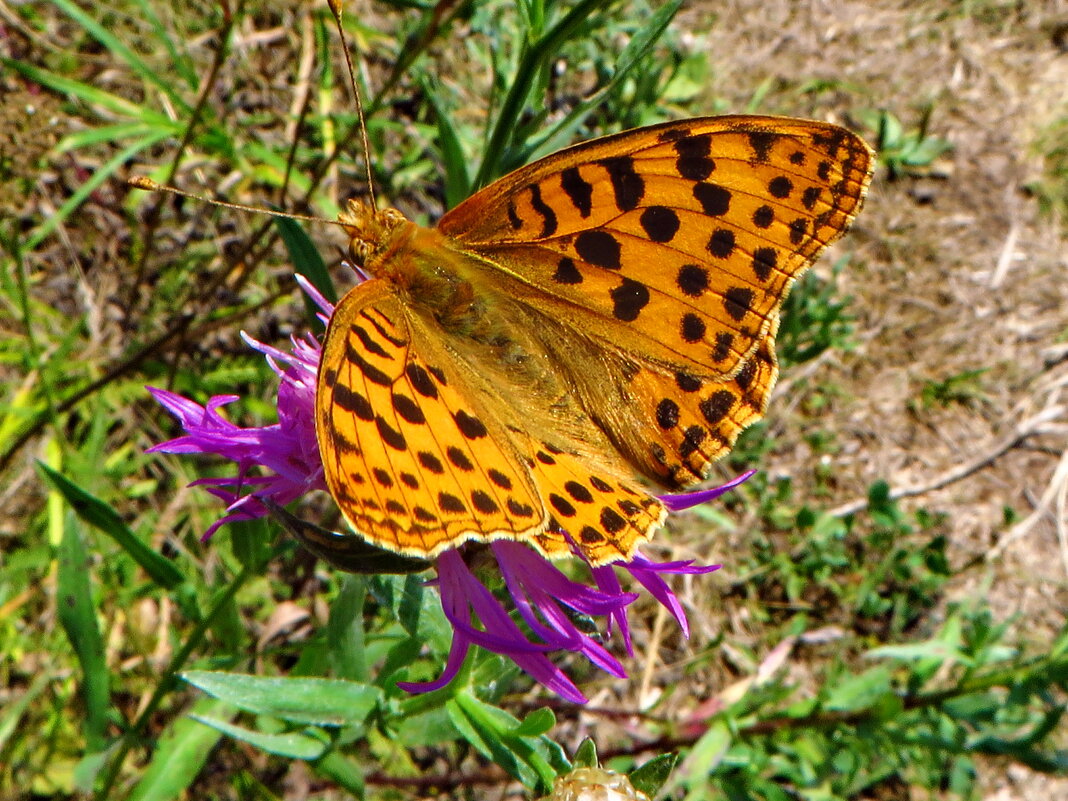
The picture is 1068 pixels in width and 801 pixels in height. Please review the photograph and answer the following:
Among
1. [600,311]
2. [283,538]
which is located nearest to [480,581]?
[600,311]

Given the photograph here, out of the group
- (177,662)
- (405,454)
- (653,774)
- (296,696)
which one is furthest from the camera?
(177,662)

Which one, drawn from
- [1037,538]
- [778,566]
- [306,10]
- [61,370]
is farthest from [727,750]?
[306,10]

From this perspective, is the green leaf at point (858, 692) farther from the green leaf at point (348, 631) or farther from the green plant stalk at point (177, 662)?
the green plant stalk at point (177, 662)

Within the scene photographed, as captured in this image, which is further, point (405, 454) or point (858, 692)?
point (858, 692)

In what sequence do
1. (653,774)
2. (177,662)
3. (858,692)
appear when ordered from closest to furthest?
(653,774) → (177,662) → (858,692)

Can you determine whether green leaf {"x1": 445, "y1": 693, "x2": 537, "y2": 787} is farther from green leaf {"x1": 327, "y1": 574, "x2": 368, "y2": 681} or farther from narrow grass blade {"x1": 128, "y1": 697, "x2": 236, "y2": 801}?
narrow grass blade {"x1": 128, "y1": 697, "x2": 236, "y2": 801}

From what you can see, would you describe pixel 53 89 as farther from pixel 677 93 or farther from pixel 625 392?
pixel 625 392

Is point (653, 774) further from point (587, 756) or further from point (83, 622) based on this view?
point (83, 622)

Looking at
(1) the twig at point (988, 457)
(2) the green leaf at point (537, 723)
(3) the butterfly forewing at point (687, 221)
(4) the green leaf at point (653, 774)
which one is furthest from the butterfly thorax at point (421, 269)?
(1) the twig at point (988, 457)
